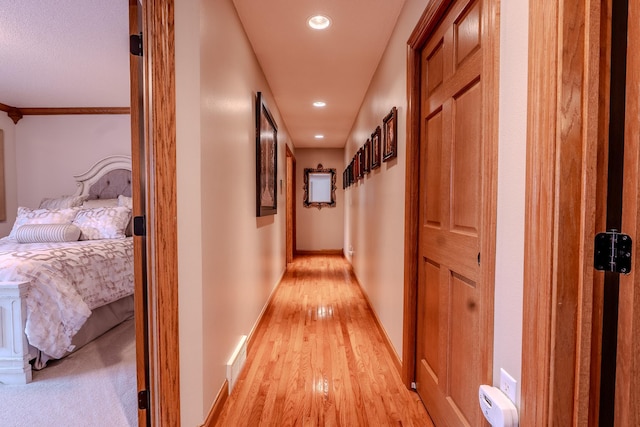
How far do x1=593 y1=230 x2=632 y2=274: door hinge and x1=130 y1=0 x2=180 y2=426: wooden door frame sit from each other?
55.4 inches

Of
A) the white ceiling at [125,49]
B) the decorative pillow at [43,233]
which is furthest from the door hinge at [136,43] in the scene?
the decorative pillow at [43,233]

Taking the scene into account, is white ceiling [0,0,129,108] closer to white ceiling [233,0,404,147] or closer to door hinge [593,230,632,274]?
white ceiling [233,0,404,147]

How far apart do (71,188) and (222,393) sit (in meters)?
4.27

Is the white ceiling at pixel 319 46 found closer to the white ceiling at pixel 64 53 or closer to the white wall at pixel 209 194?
the white wall at pixel 209 194

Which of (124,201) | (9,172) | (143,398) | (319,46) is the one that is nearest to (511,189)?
(143,398)

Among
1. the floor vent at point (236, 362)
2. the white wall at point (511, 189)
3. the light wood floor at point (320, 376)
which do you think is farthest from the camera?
the floor vent at point (236, 362)

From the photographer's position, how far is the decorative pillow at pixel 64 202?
4043 mm

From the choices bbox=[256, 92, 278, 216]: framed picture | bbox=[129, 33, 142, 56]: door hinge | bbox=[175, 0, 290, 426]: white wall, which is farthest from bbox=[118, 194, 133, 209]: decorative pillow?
bbox=[129, 33, 142, 56]: door hinge

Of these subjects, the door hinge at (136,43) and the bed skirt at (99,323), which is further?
the bed skirt at (99,323)

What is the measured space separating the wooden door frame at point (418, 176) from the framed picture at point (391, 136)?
305 mm

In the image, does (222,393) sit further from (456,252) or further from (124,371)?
(456,252)

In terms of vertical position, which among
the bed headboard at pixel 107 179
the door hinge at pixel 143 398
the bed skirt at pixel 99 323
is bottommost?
the bed skirt at pixel 99 323

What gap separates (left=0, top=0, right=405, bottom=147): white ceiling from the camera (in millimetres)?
2193

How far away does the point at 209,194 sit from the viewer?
61.3 inches
